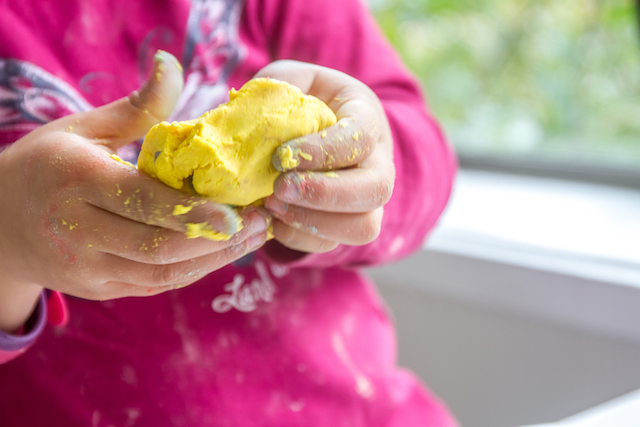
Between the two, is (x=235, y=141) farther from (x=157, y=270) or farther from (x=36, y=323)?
(x=36, y=323)

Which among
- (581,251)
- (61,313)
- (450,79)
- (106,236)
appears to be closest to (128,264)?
(106,236)

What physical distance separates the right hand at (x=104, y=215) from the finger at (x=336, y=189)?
3cm

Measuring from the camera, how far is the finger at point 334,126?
26 centimetres

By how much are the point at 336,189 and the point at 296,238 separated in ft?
0.18

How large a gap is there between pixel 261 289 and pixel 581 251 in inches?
20.0

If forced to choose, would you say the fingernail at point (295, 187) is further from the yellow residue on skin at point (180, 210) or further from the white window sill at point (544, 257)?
the white window sill at point (544, 257)

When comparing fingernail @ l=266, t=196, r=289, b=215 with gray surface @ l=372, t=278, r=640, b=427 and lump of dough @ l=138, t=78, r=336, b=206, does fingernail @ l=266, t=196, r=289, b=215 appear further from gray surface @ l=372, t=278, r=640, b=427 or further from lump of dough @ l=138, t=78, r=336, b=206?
gray surface @ l=372, t=278, r=640, b=427

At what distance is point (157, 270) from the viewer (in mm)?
259

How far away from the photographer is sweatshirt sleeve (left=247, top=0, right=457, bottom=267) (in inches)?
17.4

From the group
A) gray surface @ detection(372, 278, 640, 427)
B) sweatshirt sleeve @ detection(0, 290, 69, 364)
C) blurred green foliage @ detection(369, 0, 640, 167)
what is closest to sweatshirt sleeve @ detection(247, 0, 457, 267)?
sweatshirt sleeve @ detection(0, 290, 69, 364)

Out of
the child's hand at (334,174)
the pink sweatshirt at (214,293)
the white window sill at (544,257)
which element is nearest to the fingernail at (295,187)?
the child's hand at (334,174)

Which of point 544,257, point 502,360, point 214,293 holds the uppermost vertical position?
point 214,293

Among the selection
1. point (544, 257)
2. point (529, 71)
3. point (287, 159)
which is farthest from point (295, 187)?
point (529, 71)

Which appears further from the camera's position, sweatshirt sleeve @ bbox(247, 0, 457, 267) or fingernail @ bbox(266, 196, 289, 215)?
sweatshirt sleeve @ bbox(247, 0, 457, 267)
